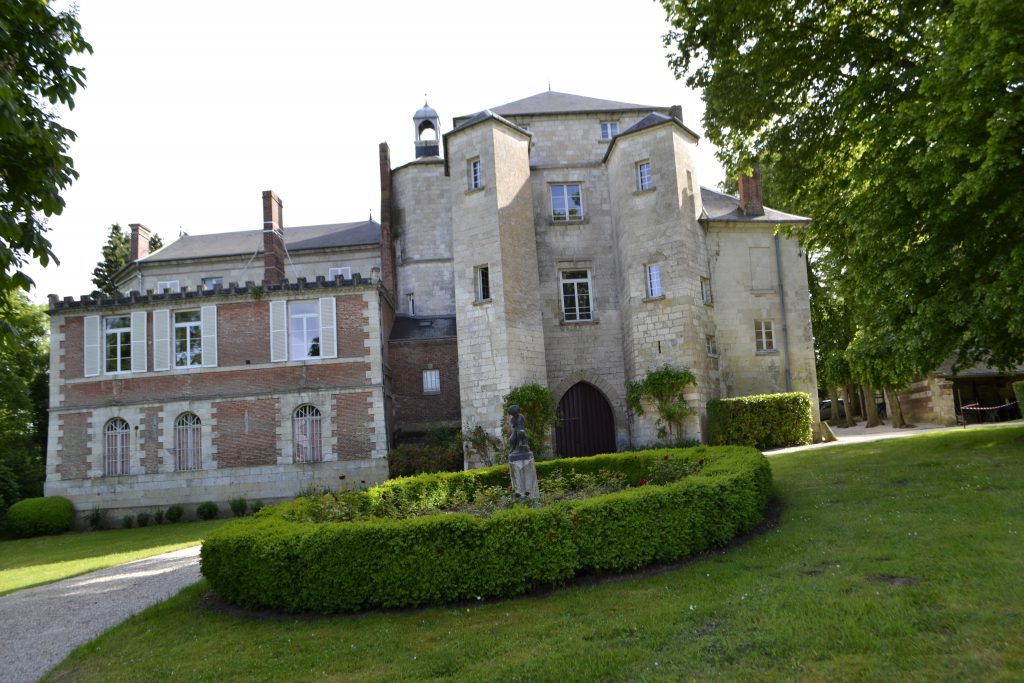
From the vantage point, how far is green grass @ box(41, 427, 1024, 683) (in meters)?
5.12

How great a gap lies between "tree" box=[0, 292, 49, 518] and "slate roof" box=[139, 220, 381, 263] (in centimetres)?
670

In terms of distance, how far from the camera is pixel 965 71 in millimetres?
10508

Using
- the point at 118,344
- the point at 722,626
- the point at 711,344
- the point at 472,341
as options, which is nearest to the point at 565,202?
the point at 472,341

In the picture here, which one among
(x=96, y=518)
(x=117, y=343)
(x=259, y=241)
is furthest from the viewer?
(x=259, y=241)

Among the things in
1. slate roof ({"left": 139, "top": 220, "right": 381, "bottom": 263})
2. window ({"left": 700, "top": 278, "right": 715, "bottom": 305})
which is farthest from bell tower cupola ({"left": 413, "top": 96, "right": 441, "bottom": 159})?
window ({"left": 700, "top": 278, "right": 715, "bottom": 305})

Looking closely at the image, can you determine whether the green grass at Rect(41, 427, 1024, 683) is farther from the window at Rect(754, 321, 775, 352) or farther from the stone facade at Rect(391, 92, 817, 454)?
the window at Rect(754, 321, 775, 352)

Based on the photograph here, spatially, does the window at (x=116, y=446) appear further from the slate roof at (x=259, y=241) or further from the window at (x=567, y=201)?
the window at (x=567, y=201)

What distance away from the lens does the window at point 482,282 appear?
22.3 m

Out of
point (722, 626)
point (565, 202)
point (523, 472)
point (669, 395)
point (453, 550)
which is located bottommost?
point (722, 626)

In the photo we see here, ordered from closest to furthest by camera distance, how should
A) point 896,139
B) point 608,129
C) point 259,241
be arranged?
point 896,139 → point 608,129 → point 259,241

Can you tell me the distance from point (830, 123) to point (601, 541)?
1239 centimetres

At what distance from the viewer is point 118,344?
23.8 m

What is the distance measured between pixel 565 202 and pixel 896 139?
12.8m

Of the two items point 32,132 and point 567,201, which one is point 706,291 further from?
point 32,132
